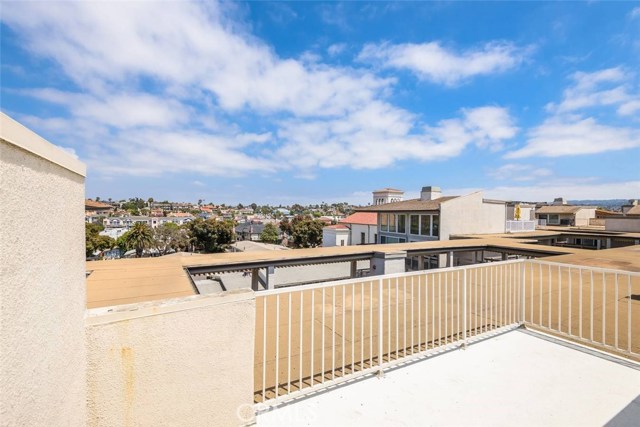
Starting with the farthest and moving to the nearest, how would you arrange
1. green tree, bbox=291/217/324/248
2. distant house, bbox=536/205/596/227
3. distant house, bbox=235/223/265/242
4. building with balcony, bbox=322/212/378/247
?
distant house, bbox=235/223/265/242 → green tree, bbox=291/217/324/248 → building with balcony, bbox=322/212/378/247 → distant house, bbox=536/205/596/227

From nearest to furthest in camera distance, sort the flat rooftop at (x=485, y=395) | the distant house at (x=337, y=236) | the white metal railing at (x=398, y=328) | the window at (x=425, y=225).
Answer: the flat rooftop at (x=485, y=395), the white metal railing at (x=398, y=328), the window at (x=425, y=225), the distant house at (x=337, y=236)

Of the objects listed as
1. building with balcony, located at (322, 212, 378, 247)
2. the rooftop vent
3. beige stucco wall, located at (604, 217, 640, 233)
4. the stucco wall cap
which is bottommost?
building with balcony, located at (322, 212, 378, 247)

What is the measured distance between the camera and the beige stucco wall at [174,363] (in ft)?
4.91

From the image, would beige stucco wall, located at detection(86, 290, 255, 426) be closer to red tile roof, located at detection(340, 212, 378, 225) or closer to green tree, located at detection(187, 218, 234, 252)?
red tile roof, located at detection(340, 212, 378, 225)

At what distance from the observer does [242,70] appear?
9.91 meters

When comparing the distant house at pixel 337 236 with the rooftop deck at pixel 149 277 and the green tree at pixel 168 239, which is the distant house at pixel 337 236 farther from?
the rooftop deck at pixel 149 277

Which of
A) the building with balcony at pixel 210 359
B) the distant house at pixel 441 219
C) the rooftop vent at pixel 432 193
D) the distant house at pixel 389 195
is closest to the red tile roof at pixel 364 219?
the rooftop vent at pixel 432 193

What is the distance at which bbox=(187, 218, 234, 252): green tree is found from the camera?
36.2 m

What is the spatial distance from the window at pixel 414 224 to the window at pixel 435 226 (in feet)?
3.49

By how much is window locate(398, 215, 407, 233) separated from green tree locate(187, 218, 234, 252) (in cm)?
2514

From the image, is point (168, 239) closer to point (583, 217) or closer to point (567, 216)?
point (567, 216)

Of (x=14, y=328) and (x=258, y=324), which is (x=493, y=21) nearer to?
(x=258, y=324)

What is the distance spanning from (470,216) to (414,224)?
363cm

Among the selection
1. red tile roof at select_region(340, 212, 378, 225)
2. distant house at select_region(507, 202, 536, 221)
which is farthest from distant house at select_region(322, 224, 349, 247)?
distant house at select_region(507, 202, 536, 221)
